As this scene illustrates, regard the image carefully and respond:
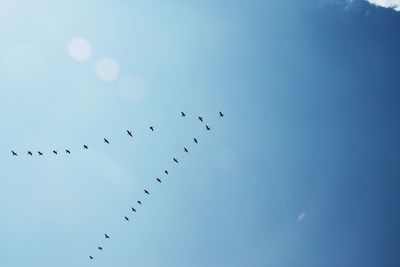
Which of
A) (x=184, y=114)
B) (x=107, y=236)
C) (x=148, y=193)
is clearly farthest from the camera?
(x=107, y=236)

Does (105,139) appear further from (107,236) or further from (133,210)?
(107,236)

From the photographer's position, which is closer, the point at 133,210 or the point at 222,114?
the point at 222,114

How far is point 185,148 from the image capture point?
1745 inches

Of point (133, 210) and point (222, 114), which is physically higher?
point (222, 114)

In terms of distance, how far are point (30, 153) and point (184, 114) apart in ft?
79.0

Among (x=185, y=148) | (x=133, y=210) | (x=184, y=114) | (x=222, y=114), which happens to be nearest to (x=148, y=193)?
(x=133, y=210)

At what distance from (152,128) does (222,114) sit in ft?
33.2

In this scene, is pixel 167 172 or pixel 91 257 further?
pixel 91 257

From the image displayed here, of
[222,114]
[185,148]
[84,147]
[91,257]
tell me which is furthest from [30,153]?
[222,114]

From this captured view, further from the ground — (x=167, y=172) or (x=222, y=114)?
(x=222, y=114)

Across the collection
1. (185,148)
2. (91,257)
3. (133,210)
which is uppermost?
(185,148)

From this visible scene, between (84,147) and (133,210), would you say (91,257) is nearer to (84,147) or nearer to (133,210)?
(133,210)

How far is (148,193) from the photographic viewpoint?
45844 mm

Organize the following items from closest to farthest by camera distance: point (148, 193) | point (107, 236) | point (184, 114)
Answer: point (184, 114) < point (148, 193) < point (107, 236)
